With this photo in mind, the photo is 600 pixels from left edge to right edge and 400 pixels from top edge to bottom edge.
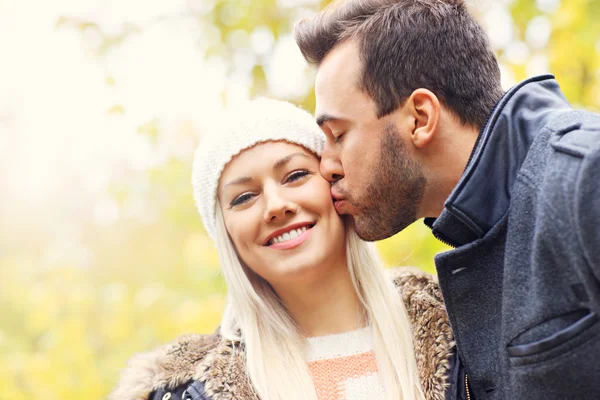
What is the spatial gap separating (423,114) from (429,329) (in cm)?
82

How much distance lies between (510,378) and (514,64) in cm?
271

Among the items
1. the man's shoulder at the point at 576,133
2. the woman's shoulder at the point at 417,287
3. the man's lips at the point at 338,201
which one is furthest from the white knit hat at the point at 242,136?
the man's shoulder at the point at 576,133

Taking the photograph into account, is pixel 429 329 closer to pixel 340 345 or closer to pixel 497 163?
pixel 340 345

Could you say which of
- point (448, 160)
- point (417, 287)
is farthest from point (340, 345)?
point (448, 160)

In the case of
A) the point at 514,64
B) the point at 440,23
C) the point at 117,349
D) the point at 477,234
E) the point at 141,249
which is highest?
the point at 141,249

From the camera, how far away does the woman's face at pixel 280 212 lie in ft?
8.80

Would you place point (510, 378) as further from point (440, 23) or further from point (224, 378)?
point (440, 23)

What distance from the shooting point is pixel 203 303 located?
4.21m

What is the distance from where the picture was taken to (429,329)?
2.54 m

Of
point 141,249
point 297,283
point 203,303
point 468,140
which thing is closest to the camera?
point 468,140

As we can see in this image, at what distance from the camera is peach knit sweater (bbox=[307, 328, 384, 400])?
259 centimetres

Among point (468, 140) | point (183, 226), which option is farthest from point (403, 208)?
→ point (183, 226)

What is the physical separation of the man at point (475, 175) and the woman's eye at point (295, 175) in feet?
0.30

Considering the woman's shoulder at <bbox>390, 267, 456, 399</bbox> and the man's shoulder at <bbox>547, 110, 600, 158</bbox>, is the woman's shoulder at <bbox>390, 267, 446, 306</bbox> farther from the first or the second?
the man's shoulder at <bbox>547, 110, 600, 158</bbox>
